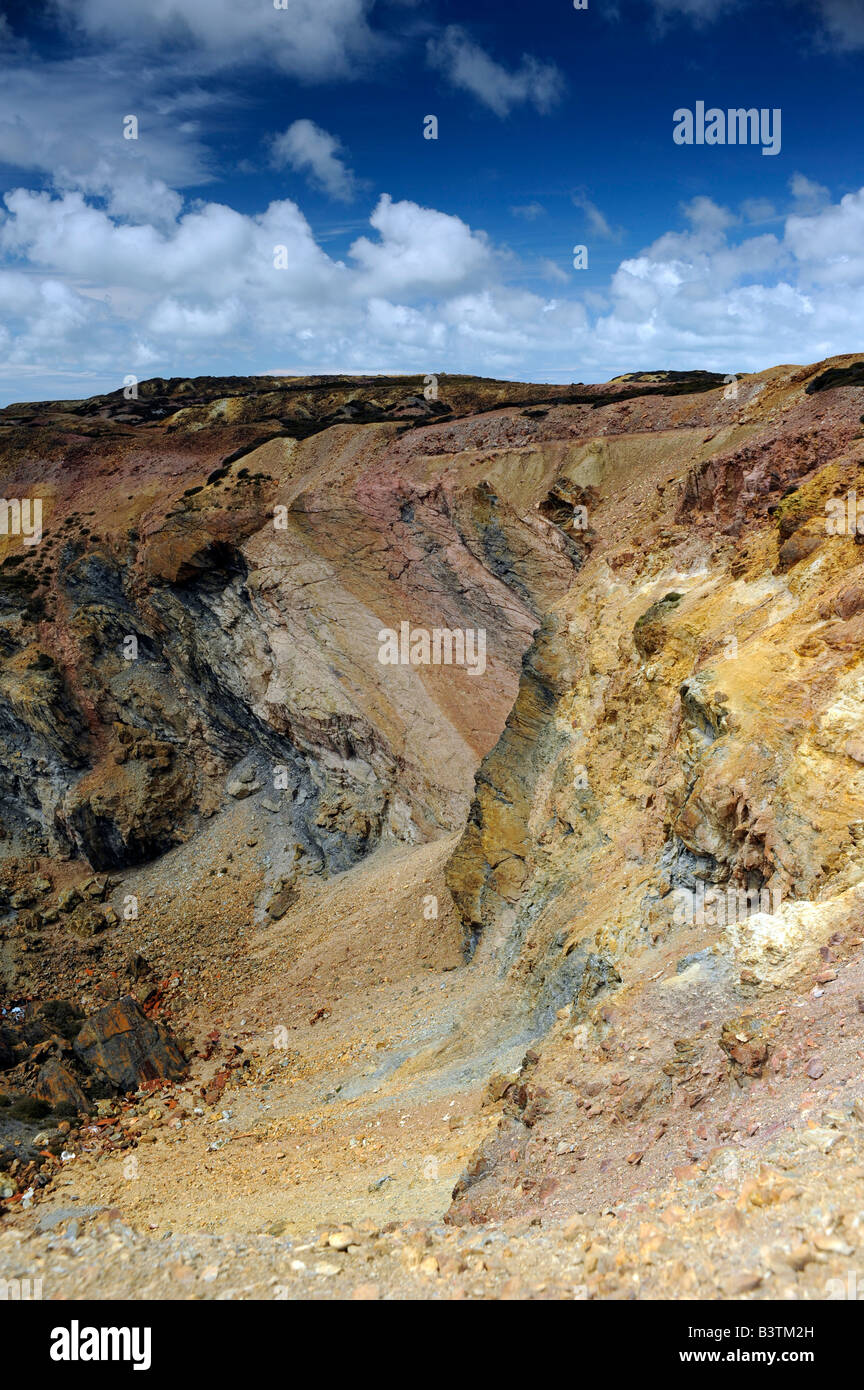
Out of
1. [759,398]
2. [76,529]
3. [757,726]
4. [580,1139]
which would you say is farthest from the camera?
[76,529]

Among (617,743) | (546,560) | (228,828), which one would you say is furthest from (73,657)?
(617,743)

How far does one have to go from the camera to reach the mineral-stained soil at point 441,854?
7.17 m

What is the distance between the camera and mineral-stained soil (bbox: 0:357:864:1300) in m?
7.17

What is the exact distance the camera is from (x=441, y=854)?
78.8 ft

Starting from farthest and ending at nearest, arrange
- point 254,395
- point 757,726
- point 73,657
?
point 254,395 → point 73,657 → point 757,726

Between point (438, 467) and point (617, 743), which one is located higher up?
point (438, 467)

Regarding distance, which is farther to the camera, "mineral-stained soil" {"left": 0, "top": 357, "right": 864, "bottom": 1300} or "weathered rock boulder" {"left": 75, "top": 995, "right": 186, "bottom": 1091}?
"weathered rock boulder" {"left": 75, "top": 995, "right": 186, "bottom": 1091}

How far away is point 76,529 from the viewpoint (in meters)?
36.3

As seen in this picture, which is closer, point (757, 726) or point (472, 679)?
point (757, 726)

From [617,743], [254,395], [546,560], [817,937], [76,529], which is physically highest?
[254,395]

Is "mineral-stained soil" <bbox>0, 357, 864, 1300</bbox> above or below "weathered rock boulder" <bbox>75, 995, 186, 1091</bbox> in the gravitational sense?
above

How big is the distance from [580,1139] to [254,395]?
5764cm

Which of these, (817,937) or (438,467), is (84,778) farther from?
(817,937)

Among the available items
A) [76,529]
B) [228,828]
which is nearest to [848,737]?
[228,828]
